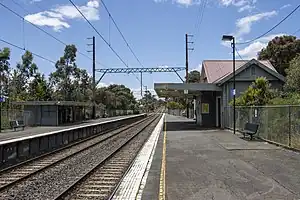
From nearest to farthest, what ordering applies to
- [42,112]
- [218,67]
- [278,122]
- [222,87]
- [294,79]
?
1. [278,122]
2. [294,79]
3. [222,87]
4. [218,67]
5. [42,112]

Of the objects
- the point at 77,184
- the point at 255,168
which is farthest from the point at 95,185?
the point at 255,168

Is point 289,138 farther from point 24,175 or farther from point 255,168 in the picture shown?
point 24,175

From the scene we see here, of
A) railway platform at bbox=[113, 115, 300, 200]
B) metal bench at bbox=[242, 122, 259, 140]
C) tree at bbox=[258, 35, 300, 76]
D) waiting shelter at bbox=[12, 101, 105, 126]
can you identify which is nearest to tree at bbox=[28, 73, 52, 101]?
waiting shelter at bbox=[12, 101, 105, 126]

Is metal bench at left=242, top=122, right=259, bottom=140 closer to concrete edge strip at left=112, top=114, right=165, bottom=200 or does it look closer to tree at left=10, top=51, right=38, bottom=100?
concrete edge strip at left=112, top=114, right=165, bottom=200

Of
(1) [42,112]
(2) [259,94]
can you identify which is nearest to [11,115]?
(1) [42,112]

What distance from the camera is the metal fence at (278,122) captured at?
1562 centimetres

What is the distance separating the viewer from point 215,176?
10.0 m

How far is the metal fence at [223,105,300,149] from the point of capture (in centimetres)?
1562

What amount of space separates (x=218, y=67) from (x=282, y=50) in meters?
16.0

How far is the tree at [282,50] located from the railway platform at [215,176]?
3978 centimetres

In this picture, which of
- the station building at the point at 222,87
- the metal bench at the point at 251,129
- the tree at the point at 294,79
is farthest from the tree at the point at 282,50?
the metal bench at the point at 251,129

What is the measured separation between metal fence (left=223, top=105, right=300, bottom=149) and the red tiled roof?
14.8m

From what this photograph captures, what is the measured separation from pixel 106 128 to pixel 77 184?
2656 centimetres

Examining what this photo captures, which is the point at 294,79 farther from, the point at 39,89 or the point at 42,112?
the point at 39,89
